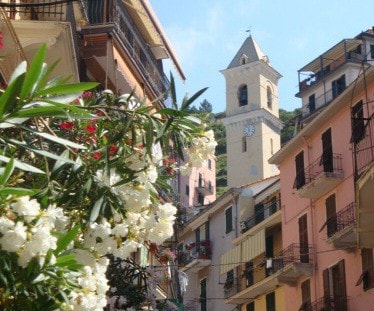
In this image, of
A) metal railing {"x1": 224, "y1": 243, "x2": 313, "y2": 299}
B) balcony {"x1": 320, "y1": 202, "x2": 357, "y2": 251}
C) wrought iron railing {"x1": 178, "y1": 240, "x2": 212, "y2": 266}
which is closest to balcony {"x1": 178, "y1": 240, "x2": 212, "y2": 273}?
wrought iron railing {"x1": 178, "y1": 240, "x2": 212, "y2": 266}

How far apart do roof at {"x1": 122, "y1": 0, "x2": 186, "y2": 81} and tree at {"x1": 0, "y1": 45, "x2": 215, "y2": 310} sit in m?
15.1

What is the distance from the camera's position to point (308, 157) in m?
35.9

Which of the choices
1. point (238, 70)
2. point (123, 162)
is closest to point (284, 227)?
point (123, 162)

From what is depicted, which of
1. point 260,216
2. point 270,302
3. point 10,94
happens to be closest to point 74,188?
point 10,94

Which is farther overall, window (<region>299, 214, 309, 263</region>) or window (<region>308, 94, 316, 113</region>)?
window (<region>308, 94, 316, 113</region>)

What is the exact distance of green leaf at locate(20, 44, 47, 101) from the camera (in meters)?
6.22

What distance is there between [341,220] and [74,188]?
25.2 metres

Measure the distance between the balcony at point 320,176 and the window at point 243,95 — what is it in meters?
45.7

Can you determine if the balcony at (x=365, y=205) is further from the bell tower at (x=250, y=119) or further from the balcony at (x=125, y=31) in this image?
the bell tower at (x=250, y=119)

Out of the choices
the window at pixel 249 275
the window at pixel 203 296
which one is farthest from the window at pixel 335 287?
the window at pixel 203 296

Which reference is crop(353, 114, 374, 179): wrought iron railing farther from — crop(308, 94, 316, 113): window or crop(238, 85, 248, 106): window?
crop(238, 85, 248, 106): window

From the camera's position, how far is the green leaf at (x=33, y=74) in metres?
6.22

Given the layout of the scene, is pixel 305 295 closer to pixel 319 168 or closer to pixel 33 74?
pixel 319 168

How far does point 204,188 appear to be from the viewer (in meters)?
75.8
